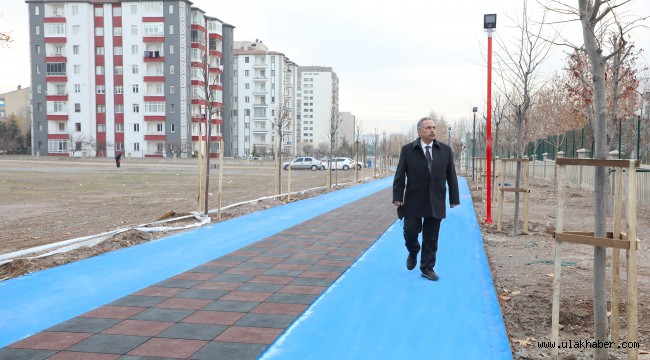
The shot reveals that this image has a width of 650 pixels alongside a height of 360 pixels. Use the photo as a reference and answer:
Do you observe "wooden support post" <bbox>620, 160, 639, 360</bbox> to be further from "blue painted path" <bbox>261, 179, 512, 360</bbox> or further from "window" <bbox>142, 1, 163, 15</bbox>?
"window" <bbox>142, 1, 163, 15</bbox>

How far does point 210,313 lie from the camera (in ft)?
16.2

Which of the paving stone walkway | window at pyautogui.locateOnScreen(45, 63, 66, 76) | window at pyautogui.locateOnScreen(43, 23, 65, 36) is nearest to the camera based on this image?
the paving stone walkway

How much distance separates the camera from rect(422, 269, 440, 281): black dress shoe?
6211 mm

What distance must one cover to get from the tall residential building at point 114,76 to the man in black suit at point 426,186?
62.6 metres

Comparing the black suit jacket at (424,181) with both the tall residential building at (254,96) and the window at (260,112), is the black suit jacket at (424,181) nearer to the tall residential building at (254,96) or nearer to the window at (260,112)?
the tall residential building at (254,96)

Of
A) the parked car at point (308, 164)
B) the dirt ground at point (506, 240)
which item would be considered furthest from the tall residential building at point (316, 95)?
the dirt ground at point (506, 240)

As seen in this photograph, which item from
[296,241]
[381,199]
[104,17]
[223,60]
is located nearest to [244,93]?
[223,60]

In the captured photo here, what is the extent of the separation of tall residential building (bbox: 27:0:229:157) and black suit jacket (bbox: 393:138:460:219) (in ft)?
205

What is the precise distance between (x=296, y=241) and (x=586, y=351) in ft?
18.0

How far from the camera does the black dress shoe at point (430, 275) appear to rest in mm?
6211

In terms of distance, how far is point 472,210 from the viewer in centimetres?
1453

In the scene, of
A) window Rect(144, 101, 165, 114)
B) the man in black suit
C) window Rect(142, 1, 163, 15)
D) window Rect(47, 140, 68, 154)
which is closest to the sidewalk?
the man in black suit

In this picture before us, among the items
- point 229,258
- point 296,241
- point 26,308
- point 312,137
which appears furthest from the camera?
point 312,137

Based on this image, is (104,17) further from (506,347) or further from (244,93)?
(506,347)
